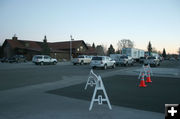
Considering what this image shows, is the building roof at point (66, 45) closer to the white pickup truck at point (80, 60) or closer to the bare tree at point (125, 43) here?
the white pickup truck at point (80, 60)

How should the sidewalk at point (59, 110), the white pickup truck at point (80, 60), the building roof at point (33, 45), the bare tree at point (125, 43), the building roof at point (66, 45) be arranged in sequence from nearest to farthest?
the sidewalk at point (59, 110), the white pickup truck at point (80, 60), the building roof at point (33, 45), the building roof at point (66, 45), the bare tree at point (125, 43)

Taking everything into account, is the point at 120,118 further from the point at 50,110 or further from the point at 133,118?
the point at 50,110

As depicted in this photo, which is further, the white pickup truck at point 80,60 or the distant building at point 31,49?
the distant building at point 31,49

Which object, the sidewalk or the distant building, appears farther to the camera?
the distant building

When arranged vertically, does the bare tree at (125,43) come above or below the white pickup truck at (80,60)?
above

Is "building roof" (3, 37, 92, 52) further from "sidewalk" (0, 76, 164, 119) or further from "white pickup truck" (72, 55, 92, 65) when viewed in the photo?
"sidewalk" (0, 76, 164, 119)

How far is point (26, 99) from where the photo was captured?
22.1ft

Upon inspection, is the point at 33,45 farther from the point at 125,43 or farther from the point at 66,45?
the point at 125,43

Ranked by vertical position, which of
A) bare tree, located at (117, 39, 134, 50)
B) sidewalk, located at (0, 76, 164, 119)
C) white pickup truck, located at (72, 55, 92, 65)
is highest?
bare tree, located at (117, 39, 134, 50)

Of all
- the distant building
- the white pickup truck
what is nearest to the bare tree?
the distant building

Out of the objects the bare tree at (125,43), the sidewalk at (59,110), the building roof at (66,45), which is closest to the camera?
the sidewalk at (59,110)

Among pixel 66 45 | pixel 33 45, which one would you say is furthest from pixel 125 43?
pixel 33 45

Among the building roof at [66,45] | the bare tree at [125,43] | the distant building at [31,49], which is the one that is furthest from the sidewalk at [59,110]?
the bare tree at [125,43]

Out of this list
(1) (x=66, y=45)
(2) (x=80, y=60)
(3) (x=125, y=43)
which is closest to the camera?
(2) (x=80, y=60)
